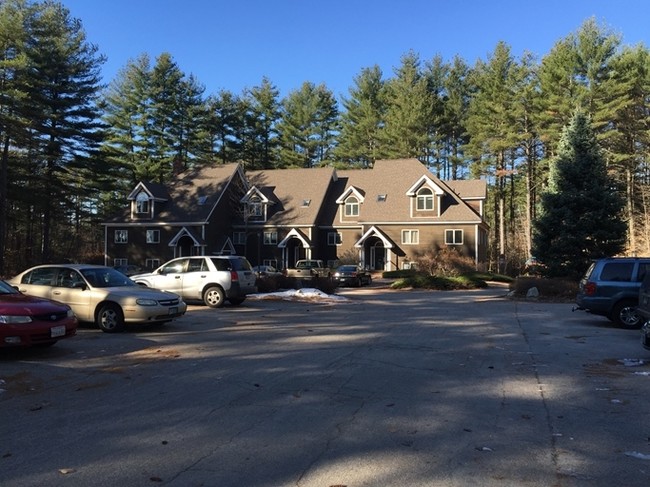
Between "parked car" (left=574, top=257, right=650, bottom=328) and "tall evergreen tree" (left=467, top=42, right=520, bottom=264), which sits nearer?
"parked car" (left=574, top=257, right=650, bottom=328)

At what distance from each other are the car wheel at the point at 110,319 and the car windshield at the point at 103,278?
75cm

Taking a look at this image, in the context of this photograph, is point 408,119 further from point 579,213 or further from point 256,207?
point 579,213

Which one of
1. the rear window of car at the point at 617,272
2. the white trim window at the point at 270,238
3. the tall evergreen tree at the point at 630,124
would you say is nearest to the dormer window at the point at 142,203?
the white trim window at the point at 270,238

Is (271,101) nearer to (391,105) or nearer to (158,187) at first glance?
(391,105)

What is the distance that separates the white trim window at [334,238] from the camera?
46781 mm

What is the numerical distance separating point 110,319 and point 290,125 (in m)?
54.4

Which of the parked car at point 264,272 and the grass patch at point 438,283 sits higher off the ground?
the parked car at point 264,272

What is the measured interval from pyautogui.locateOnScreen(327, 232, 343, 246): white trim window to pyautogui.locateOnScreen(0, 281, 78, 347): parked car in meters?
37.3

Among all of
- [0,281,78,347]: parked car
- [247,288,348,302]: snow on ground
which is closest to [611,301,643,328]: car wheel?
[247,288,348,302]: snow on ground

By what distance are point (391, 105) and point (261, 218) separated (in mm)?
24473

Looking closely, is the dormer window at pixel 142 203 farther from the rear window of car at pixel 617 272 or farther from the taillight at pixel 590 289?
the rear window of car at pixel 617 272

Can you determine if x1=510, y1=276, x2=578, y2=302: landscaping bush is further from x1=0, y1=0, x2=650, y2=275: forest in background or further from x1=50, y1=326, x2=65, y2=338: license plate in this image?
x1=50, y1=326, x2=65, y2=338: license plate

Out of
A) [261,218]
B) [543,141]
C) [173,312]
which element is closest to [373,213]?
[261,218]

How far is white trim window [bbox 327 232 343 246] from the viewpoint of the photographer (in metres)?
46.8
